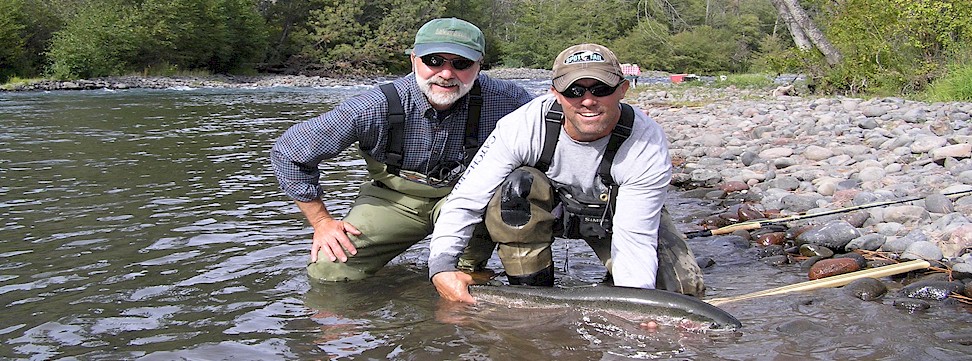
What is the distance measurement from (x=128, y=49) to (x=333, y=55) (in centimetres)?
1796

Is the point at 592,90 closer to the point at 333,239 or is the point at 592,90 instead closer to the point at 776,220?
the point at 333,239

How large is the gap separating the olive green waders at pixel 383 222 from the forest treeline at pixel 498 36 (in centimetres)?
957

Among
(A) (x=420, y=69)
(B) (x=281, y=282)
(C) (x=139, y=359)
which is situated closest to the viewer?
(C) (x=139, y=359)

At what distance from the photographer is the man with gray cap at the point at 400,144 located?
4.28 meters

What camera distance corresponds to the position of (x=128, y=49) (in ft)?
139

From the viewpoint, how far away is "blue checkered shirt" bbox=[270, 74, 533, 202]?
430 cm

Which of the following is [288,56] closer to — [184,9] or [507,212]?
[184,9]

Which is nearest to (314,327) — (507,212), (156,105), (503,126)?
(507,212)

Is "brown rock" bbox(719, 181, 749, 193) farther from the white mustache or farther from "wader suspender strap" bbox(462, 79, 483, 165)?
the white mustache

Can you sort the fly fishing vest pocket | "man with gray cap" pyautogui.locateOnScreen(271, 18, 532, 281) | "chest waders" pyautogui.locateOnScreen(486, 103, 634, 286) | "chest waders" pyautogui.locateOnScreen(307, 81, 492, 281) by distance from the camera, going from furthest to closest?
1. "chest waders" pyautogui.locateOnScreen(307, 81, 492, 281)
2. "man with gray cap" pyautogui.locateOnScreen(271, 18, 532, 281)
3. the fly fishing vest pocket
4. "chest waders" pyautogui.locateOnScreen(486, 103, 634, 286)

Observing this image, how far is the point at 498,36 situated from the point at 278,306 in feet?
263

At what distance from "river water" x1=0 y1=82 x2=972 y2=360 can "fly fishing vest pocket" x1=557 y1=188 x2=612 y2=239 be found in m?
0.54


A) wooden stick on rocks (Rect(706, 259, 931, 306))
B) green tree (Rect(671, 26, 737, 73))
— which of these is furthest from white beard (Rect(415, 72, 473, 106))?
green tree (Rect(671, 26, 737, 73))

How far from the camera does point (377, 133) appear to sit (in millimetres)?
4438
